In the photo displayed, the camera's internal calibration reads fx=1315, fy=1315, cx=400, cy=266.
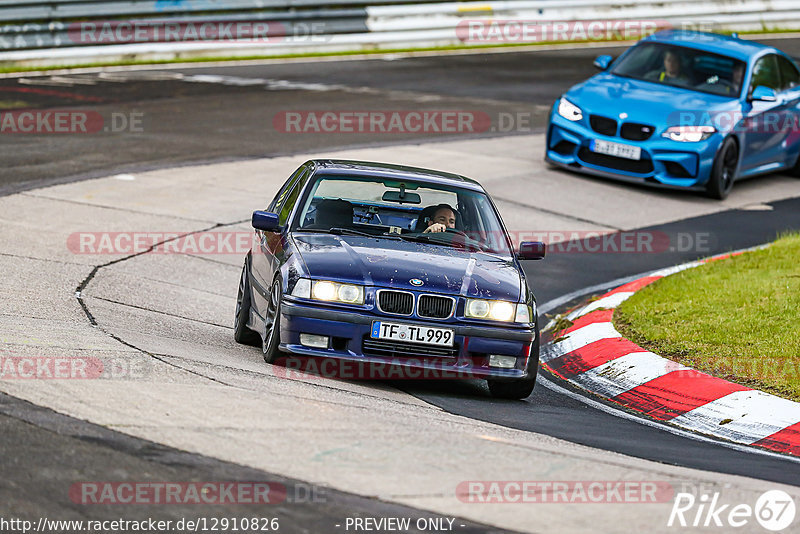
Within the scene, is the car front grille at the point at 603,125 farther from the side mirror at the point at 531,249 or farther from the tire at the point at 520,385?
the tire at the point at 520,385

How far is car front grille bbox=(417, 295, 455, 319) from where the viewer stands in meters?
7.77

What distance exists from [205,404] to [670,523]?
7.44 ft

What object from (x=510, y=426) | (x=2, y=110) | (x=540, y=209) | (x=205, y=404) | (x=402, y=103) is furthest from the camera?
(x=402, y=103)

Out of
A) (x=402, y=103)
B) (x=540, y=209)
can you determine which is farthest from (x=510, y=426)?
(x=402, y=103)

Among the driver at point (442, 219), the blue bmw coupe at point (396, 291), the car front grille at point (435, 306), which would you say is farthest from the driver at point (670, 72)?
the car front grille at point (435, 306)

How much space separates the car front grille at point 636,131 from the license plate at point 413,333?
857 cm

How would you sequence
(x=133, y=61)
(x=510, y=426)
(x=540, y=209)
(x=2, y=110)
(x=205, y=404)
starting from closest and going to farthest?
(x=205, y=404) < (x=510, y=426) < (x=540, y=209) < (x=2, y=110) < (x=133, y=61)

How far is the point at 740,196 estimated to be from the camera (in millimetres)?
16781

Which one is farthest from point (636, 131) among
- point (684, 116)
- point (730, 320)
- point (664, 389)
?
point (664, 389)

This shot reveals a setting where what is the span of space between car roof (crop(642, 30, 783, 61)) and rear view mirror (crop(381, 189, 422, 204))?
905cm

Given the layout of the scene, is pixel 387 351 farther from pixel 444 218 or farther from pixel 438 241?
pixel 444 218

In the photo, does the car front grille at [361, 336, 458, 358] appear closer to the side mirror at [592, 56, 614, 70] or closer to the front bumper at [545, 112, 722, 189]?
the front bumper at [545, 112, 722, 189]

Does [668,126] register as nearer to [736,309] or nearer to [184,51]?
[736,309]

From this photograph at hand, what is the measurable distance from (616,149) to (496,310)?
8343 millimetres
